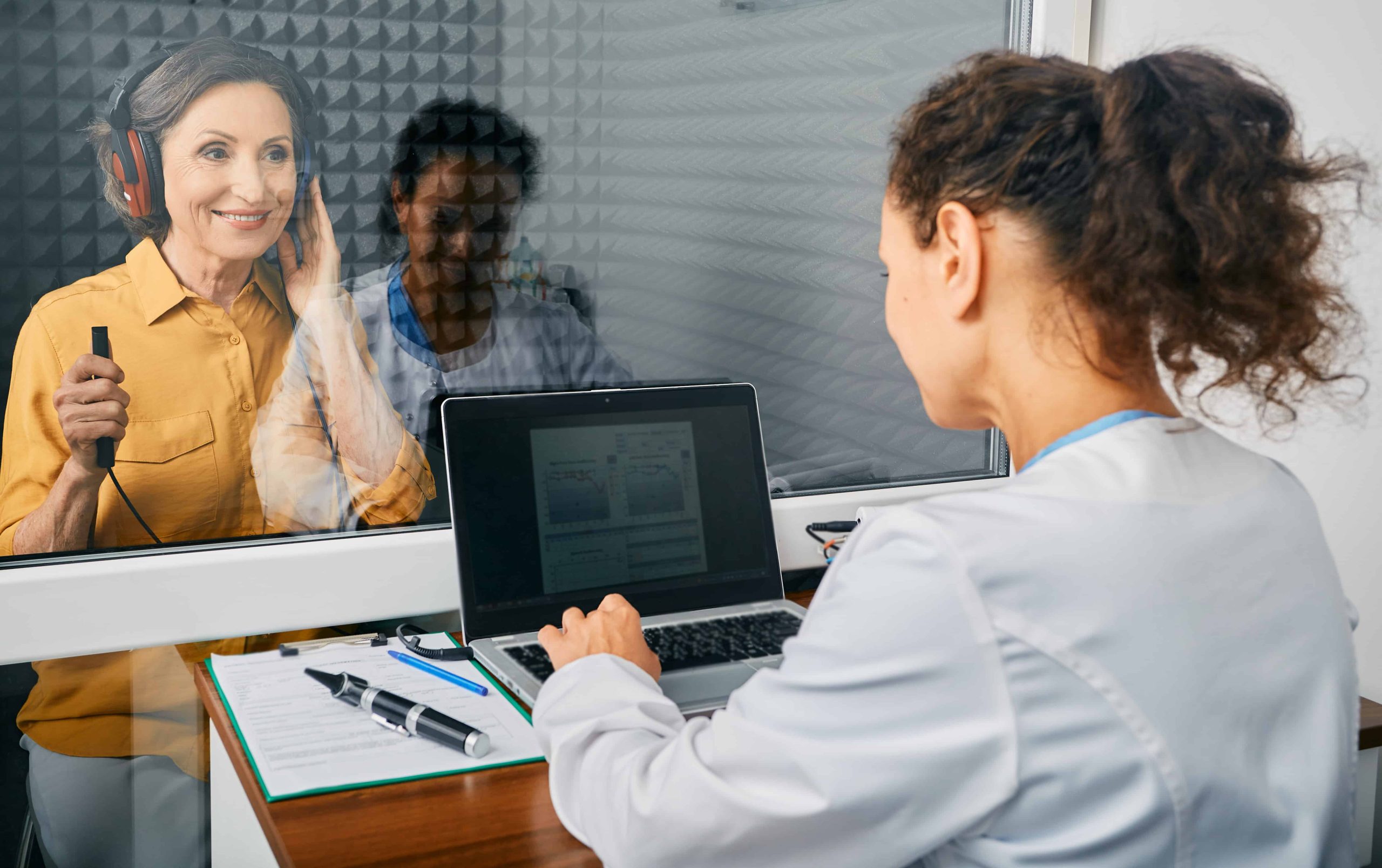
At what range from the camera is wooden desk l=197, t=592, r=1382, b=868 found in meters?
0.79

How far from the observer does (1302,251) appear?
0.66 metres

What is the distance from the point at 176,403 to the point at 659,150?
0.76m

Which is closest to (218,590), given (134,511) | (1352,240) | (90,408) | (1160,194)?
(134,511)

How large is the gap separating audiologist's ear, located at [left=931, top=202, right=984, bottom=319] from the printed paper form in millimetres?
586

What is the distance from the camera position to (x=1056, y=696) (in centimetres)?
55

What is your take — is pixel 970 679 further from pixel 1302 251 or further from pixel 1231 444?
pixel 1302 251

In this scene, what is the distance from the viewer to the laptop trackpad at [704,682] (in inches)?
42.5

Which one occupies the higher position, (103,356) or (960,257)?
(960,257)

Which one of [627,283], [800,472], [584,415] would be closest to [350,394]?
[584,415]

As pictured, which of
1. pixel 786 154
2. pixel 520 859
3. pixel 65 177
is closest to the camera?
pixel 520 859

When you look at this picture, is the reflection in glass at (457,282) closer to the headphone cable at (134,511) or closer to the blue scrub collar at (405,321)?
the blue scrub collar at (405,321)

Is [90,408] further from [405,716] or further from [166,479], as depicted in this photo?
[405,716]

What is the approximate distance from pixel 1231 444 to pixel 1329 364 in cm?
15

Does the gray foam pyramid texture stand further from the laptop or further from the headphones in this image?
the laptop
